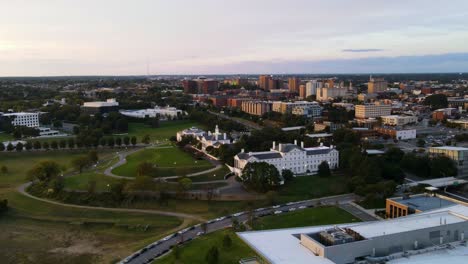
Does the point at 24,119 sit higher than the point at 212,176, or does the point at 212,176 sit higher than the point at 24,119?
the point at 24,119

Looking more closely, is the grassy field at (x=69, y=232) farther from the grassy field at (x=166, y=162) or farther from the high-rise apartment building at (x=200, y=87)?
the high-rise apartment building at (x=200, y=87)

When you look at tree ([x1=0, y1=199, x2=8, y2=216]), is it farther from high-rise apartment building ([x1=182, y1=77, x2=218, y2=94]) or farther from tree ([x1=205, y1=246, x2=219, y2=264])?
high-rise apartment building ([x1=182, y1=77, x2=218, y2=94])

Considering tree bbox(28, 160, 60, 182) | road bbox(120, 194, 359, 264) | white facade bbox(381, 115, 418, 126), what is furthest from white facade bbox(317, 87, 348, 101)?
tree bbox(28, 160, 60, 182)

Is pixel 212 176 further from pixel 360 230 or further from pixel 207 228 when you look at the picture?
pixel 360 230

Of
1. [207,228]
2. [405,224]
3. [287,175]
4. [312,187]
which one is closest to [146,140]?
[287,175]

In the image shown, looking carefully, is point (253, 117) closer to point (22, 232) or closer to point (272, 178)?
point (272, 178)

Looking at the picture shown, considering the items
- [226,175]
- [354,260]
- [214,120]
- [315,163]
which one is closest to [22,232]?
[226,175]

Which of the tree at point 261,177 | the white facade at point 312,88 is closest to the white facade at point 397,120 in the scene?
the tree at point 261,177
